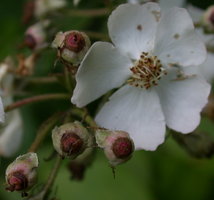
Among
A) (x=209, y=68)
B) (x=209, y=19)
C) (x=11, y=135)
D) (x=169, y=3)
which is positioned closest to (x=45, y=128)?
(x=11, y=135)

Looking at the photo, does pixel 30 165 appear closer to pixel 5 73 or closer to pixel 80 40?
pixel 80 40

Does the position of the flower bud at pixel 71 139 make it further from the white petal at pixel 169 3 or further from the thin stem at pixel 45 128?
the white petal at pixel 169 3

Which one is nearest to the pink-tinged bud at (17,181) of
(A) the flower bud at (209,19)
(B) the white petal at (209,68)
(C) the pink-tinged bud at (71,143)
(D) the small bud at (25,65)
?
(C) the pink-tinged bud at (71,143)

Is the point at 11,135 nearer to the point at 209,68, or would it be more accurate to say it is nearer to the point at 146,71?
the point at 146,71

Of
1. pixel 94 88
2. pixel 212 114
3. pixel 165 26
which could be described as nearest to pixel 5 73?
pixel 94 88

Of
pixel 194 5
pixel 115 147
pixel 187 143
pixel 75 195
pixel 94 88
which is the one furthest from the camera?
pixel 75 195

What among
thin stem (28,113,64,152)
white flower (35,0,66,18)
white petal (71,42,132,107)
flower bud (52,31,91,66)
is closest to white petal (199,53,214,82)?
white flower (35,0,66,18)
